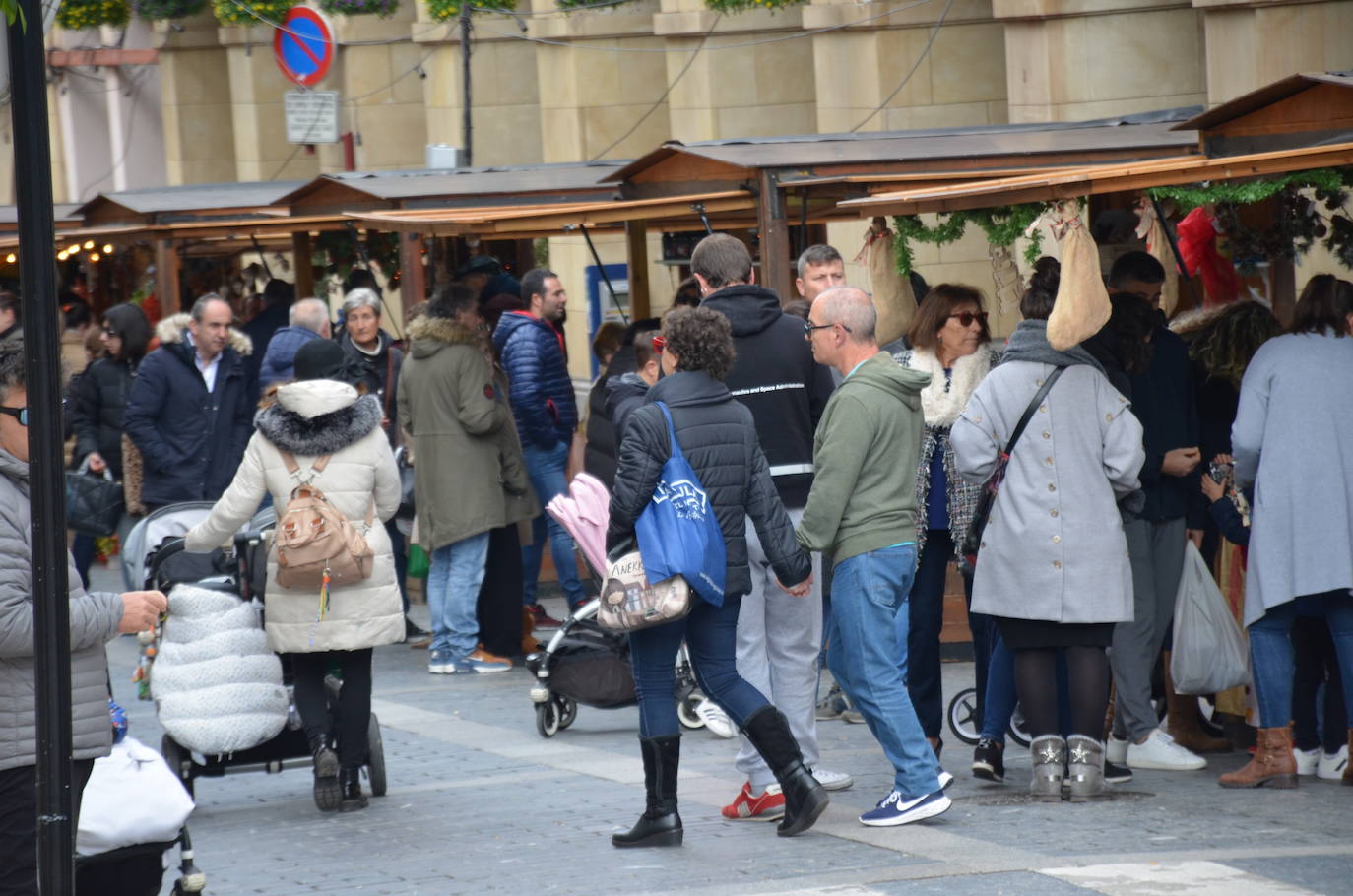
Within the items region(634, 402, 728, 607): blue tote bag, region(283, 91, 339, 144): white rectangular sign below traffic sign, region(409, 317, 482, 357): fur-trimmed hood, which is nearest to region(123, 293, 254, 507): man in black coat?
region(409, 317, 482, 357): fur-trimmed hood

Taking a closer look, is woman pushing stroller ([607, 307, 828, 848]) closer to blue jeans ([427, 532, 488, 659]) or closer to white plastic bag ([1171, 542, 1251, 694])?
white plastic bag ([1171, 542, 1251, 694])

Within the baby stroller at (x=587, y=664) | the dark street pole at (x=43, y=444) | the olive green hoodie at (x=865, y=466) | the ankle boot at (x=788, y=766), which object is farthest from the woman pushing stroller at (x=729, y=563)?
the dark street pole at (x=43, y=444)

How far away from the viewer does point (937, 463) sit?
8008 millimetres

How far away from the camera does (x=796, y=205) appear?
462 inches

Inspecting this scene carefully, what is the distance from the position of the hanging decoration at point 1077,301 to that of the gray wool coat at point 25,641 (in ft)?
11.3

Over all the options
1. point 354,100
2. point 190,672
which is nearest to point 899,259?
point 190,672

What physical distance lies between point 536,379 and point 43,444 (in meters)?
7.28

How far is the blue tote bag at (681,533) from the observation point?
677 centimetres

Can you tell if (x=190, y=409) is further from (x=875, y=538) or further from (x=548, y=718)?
(x=875, y=538)

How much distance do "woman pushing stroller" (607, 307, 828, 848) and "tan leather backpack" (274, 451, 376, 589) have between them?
118 cm

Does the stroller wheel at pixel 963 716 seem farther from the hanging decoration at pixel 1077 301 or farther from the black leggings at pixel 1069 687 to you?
the hanging decoration at pixel 1077 301

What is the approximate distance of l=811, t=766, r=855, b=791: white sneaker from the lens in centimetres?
775

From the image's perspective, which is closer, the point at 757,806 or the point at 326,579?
the point at 757,806

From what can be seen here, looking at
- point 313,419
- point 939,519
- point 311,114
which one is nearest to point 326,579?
point 313,419
